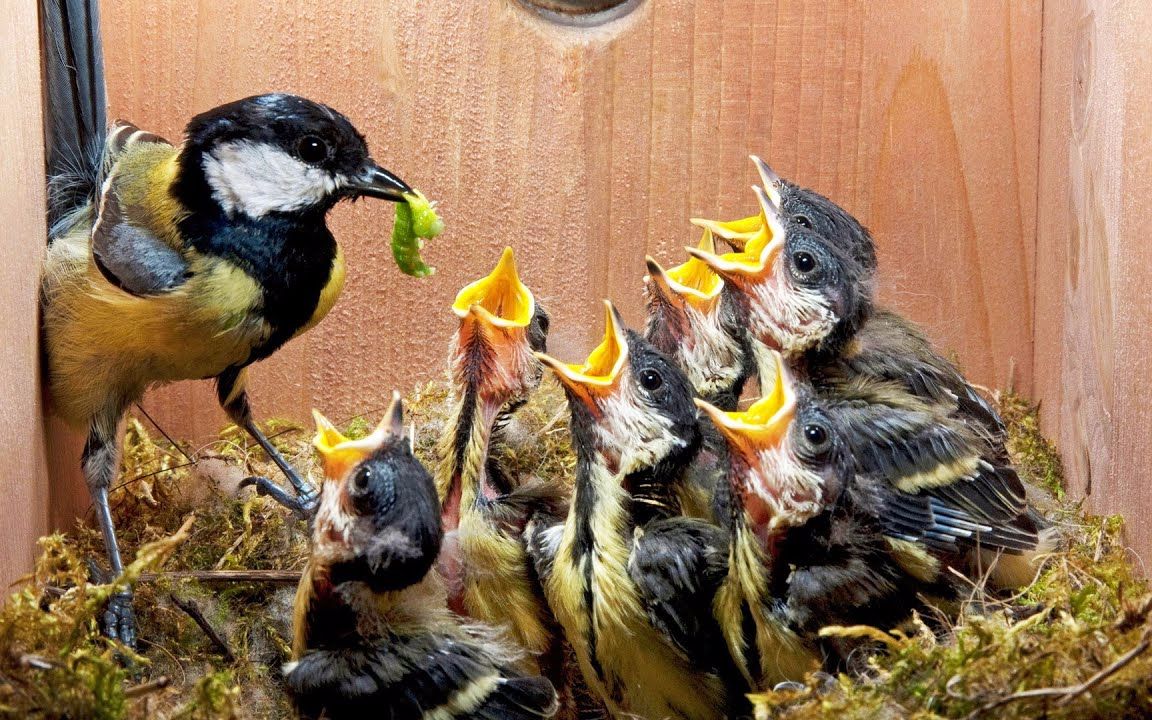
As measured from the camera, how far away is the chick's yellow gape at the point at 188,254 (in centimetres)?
228

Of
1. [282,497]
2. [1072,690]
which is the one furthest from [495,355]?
[1072,690]

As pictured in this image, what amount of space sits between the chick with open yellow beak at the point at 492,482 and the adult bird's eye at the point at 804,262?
1.80 feet

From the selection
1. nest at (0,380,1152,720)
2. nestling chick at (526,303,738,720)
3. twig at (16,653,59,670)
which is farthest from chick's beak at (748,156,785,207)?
twig at (16,653,59,670)

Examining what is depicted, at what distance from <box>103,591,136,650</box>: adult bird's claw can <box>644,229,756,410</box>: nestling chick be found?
1205 millimetres

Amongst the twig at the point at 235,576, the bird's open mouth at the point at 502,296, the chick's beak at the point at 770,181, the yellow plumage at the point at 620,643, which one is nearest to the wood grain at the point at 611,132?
the chick's beak at the point at 770,181

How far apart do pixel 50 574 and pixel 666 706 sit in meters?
1.04

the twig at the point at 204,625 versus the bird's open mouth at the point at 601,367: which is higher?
the bird's open mouth at the point at 601,367

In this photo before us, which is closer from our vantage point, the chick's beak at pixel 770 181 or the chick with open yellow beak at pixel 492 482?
the chick with open yellow beak at pixel 492 482

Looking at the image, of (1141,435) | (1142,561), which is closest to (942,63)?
(1141,435)

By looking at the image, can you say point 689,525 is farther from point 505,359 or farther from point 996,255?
point 996,255

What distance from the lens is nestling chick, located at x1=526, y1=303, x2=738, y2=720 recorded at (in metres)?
2.09

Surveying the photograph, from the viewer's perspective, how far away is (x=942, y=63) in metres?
2.83

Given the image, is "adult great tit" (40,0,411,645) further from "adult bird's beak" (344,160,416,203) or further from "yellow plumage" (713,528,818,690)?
"yellow plumage" (713,528,818,690)

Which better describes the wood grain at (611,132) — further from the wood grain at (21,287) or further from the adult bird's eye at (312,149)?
the wood grain at (21,287)
